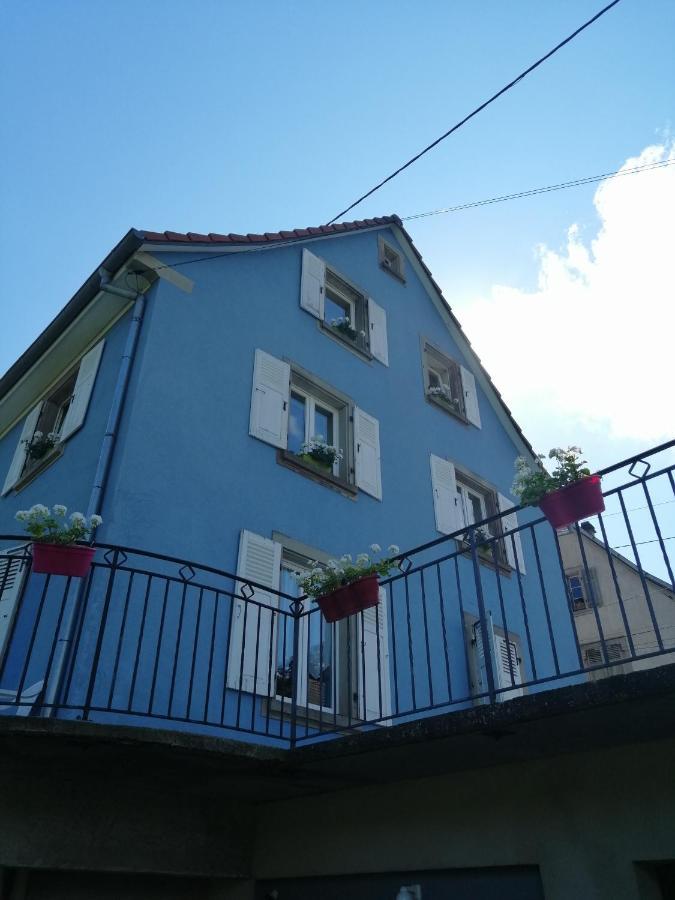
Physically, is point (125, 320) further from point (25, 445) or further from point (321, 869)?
point (321, 869)

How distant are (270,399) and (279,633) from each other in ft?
9.87

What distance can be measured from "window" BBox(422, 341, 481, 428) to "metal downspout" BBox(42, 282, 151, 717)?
569 cm

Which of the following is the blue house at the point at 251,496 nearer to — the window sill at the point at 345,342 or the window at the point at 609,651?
the window sill at the point at 345,342

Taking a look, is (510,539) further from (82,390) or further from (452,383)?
(82,390)

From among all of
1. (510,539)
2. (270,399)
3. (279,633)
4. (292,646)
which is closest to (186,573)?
(279,633)

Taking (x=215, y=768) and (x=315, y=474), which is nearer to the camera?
(x=215, y=768)

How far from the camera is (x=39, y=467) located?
9305mm

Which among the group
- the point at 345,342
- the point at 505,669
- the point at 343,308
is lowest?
the point at 505,669

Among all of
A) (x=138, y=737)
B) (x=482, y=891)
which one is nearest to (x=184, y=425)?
(x=138, y=737)

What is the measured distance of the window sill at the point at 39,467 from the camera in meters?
9.04

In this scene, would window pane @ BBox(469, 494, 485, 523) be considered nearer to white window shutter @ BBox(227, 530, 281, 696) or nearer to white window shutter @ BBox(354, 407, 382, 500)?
white window shutter @ BBox(354, 407, 382, 500)

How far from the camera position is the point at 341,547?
9.15 metres

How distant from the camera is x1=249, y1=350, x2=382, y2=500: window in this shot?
9.17 metres

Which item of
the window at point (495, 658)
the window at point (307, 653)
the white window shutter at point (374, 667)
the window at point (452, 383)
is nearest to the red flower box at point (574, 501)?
the window at point (307, 653)
